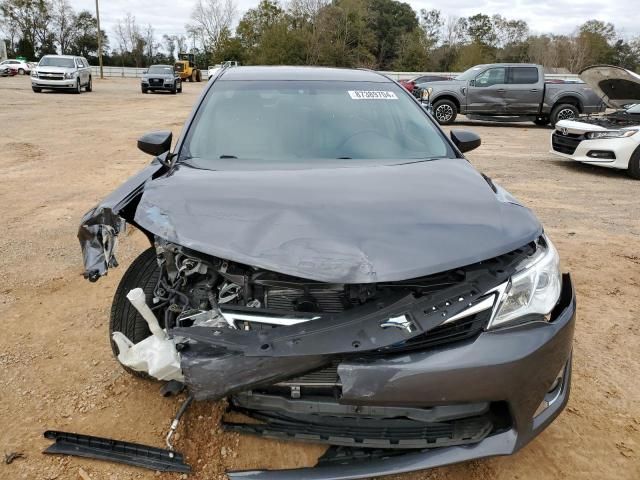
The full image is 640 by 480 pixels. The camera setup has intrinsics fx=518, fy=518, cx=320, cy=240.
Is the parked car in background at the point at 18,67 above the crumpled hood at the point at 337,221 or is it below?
above

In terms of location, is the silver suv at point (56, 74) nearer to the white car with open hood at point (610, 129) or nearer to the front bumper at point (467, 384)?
the white car with open hood at point (610, 129)

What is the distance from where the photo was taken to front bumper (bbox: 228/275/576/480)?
1.68 m

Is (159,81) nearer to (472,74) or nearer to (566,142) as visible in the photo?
(472,74)

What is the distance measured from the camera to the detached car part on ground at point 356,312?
1.72 meters

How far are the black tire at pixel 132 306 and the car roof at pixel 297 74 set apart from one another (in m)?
1.54

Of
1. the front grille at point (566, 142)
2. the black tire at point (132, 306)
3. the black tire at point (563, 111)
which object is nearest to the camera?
the black tire at point (132, 306)

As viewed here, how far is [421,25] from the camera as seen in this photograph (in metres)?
64.6

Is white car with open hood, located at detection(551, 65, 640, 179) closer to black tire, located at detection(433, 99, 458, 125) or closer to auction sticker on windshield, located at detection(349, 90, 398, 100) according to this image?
auction sticker on windshield, located at detection(349, 90, 398, 100)

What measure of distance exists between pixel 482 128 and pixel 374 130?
1370 centimetres

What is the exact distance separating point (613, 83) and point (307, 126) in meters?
7.34

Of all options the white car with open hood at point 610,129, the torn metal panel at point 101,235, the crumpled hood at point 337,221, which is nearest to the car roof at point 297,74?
the crumpled hood at point 337,221

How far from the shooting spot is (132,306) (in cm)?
250

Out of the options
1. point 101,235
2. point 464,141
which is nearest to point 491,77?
point 464,141

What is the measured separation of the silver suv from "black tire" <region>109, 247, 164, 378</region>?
79.4ft
